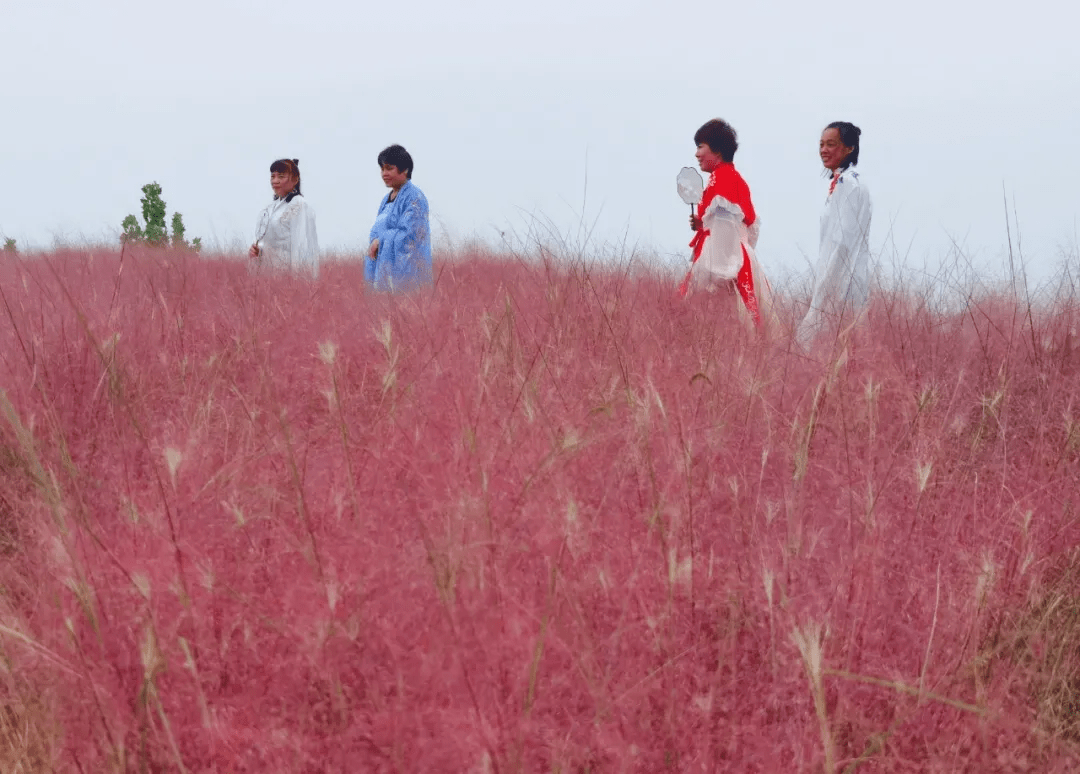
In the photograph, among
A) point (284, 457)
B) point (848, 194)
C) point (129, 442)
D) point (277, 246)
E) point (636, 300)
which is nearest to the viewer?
point (284, 457)

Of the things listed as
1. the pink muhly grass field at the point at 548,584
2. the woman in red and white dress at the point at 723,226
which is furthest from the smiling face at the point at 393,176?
the pink muhly grass field at the point at 548,584

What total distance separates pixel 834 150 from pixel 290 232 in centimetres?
323

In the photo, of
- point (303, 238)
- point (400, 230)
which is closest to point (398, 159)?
point (400, 230)

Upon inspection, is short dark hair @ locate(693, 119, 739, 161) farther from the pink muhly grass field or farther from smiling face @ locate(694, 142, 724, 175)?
the pink muhly grass field

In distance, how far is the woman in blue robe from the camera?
4.86 m

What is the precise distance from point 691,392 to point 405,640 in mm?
1056

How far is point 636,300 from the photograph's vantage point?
347cm

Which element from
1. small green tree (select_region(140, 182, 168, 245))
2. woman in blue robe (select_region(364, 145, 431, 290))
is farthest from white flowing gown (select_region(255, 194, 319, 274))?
small green tree (select_region(140, 182, 168, 245))

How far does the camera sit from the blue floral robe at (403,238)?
4855 millimetres

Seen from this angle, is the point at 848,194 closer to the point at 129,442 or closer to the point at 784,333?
the point at 784,333

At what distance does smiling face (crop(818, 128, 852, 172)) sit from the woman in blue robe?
2140 mm

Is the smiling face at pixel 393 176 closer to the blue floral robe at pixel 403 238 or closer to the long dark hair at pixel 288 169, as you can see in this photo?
the blue floral robe at pixel 403 238

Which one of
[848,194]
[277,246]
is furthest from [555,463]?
[277,246]

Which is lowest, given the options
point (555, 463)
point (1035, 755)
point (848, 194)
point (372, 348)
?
point (1035, 755)
